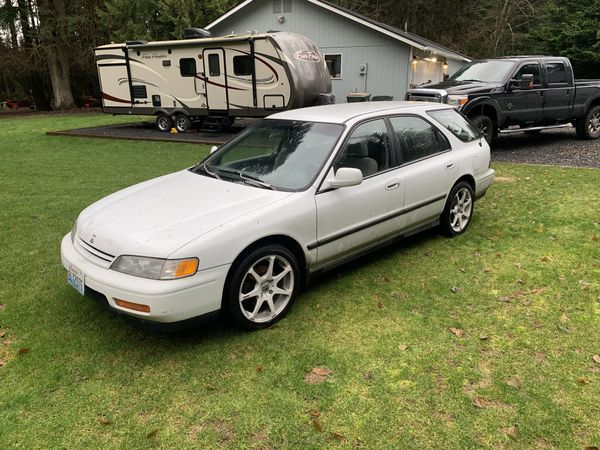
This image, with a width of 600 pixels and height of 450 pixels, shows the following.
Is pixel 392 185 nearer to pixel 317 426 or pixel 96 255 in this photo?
pixel 317 426

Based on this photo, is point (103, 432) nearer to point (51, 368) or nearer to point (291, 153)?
point (51, 368)

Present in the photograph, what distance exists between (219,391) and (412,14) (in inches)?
1307

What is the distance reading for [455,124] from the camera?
17.5 ft

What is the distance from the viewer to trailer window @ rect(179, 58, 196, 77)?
15.0m

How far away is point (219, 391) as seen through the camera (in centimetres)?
286

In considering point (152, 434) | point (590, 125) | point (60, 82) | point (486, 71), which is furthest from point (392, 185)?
point (60, 82)

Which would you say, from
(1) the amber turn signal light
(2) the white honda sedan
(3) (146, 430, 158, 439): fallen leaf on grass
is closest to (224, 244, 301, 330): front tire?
(2) the white honda sedan

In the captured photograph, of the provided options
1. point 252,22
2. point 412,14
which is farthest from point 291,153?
point 412,14

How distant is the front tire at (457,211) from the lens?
515 centimetres

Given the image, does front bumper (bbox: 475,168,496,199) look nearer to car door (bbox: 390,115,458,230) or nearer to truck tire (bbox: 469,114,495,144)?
car door (bbox: 390,115,458,230)

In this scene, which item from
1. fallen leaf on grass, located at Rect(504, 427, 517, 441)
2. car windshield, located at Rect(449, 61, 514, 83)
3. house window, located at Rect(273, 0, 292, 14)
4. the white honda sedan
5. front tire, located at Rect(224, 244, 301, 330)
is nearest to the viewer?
fallen leaf on grass, located at Rect(504, 427, 517, 441)

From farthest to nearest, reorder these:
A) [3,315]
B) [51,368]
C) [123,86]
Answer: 1. [123,86]
2. [3,315]
3. [51,368]

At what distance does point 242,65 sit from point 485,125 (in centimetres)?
754

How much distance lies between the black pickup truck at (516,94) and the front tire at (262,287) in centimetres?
714
